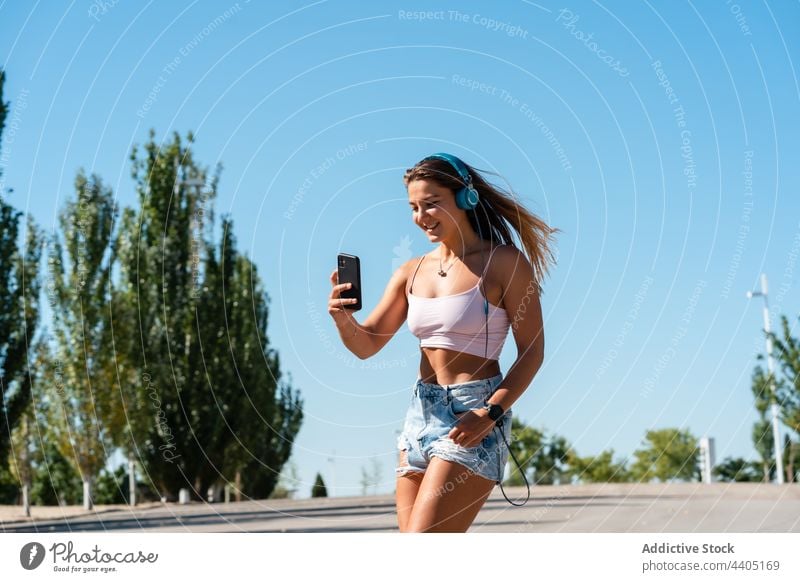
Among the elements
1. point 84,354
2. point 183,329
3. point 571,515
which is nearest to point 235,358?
point 183,329

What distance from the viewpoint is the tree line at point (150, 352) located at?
65.0 feet

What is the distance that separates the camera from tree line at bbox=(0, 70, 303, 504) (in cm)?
1980

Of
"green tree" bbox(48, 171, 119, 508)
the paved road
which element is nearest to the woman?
the paved road

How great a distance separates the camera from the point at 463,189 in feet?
14.3

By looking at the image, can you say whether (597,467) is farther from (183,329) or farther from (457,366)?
(457,366)

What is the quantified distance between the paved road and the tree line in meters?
2.58

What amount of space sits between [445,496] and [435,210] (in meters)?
1.16

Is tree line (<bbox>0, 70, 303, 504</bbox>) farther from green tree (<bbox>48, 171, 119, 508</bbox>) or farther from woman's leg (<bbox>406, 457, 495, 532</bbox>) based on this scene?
woman's leg (<bbox>406, 457, 495, 532</bbox>)

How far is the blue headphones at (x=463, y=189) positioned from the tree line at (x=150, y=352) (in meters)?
13.4

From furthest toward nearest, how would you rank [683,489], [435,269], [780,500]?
[683,489], [780,500], [435,269]

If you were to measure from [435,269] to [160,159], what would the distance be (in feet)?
69.7
